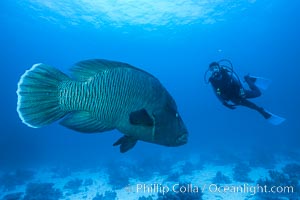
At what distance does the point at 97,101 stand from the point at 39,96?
488 millimetres

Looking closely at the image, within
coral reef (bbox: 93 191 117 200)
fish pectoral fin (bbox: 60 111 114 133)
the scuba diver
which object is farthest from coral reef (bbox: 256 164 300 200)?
fish pectoral fin (bbox: 60 111 114 133)

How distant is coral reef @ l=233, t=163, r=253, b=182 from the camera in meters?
15.6

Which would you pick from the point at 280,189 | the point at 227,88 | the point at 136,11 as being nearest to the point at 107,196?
the point at 280,189

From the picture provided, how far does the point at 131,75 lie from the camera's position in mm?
2396

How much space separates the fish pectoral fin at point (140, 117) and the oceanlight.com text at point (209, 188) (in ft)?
31.1

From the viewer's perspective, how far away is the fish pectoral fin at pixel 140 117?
7.10ft

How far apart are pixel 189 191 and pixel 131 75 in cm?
1008

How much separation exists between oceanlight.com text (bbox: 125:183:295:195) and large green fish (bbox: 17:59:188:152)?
9.31m

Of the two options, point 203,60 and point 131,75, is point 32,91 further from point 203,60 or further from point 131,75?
point 203,60

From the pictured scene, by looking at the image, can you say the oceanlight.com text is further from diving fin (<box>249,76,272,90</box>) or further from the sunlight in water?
the sunlight in water

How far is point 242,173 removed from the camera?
55.1 feet

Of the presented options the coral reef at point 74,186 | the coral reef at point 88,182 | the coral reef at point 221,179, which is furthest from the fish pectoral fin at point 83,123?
the coral reef at point 88,182

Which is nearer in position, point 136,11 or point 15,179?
point 15,179

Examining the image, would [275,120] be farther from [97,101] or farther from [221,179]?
[221,179]
